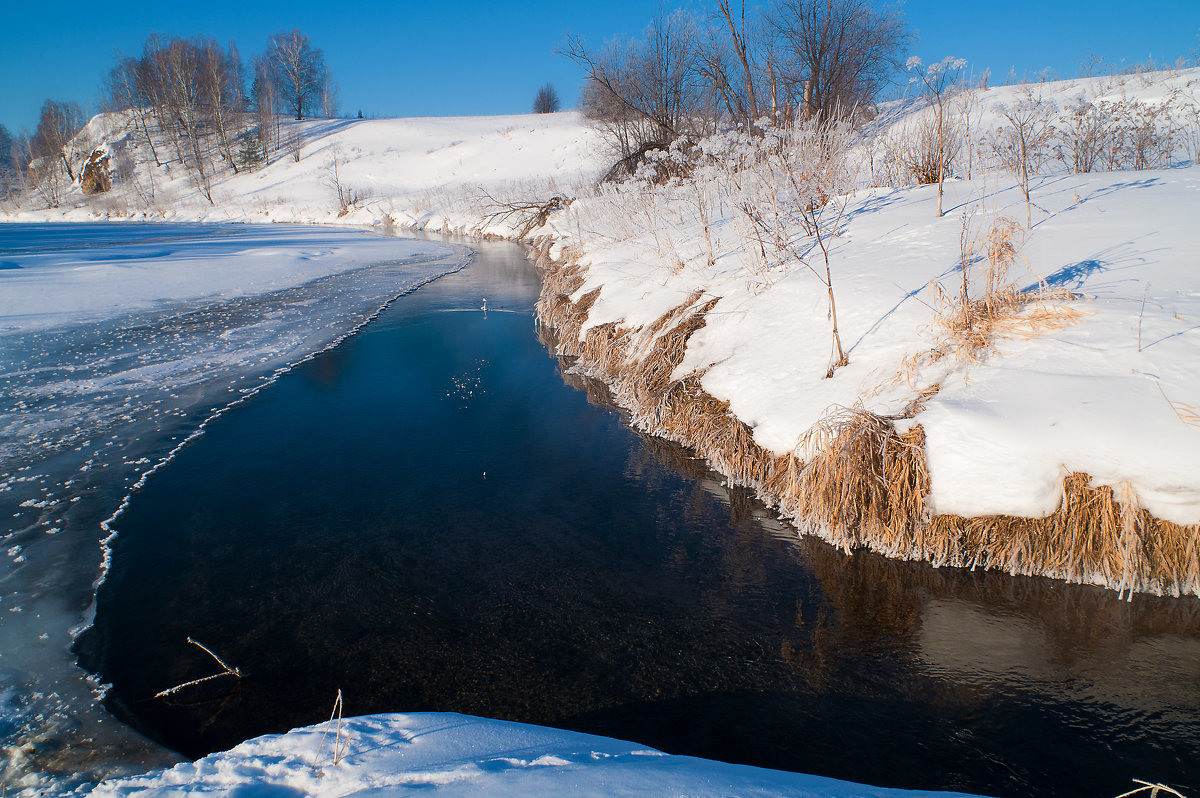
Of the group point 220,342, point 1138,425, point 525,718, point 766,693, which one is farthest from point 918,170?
point 220,342

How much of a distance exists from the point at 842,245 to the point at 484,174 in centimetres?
4430

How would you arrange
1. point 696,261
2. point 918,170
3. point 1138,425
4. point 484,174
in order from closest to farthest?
point 1138,425 → point 696,261 → point 918,170 → point 484,174

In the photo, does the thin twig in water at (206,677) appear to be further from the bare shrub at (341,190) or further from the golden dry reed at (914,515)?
the bare shrub at (341,190)

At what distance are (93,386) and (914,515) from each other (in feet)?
28.1

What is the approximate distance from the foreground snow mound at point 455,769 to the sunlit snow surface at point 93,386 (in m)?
0.83

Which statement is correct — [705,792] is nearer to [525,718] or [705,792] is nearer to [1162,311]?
[525,718]

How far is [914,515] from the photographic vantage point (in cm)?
392

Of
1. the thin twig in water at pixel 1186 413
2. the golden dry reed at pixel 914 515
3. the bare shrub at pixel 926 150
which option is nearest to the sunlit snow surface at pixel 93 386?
the golden dry reed at pixel 914 515

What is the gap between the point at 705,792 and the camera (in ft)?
5.81

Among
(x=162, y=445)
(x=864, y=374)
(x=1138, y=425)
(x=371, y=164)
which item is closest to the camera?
(x=1138, y=425)

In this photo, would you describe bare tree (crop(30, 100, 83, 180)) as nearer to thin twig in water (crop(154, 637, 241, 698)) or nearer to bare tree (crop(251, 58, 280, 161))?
bare tree (crop(251, 58, 280, 161))

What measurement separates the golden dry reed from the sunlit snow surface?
3.98 m

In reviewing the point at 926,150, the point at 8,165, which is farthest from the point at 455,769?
the point at 8,165

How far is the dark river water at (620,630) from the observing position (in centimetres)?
270
